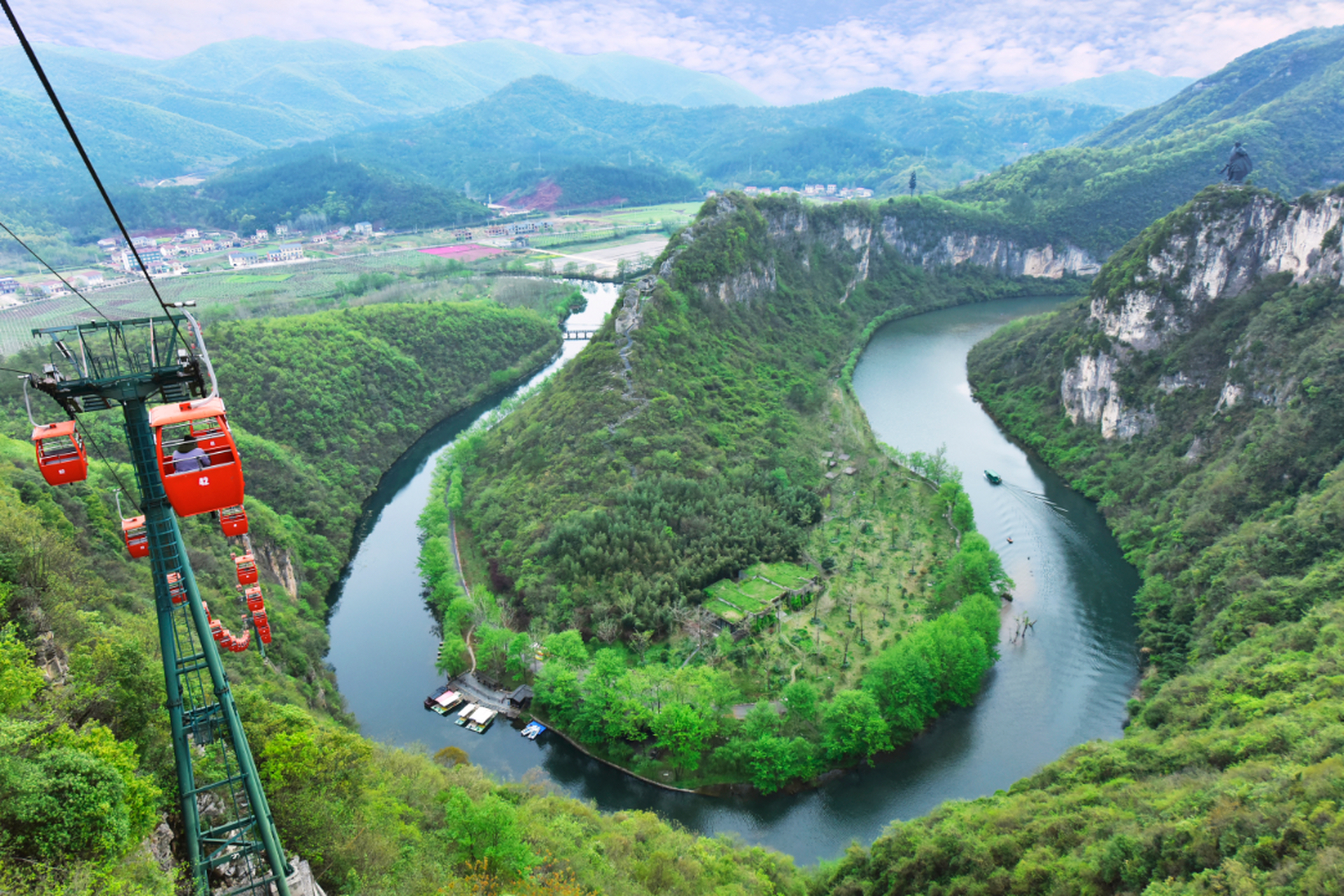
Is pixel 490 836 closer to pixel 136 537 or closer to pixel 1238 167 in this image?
pixel 136 537

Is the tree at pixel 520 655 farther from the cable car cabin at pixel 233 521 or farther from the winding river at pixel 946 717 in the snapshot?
the cable car cabin at pixel 233 521

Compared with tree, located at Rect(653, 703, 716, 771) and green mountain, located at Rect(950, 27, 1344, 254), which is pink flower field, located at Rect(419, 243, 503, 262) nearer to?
green mountain, located at Rect(950, 27, 1344, 254)

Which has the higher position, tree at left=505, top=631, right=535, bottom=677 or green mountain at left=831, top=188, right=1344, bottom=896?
green mountain at left=831, top=188, right=1344, bottom=896

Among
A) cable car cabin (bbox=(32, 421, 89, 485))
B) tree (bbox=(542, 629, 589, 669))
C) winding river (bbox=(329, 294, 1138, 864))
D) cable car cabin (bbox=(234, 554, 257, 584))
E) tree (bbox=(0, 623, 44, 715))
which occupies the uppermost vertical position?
cable car cabin (bbox=(32, 421, 89, 485))

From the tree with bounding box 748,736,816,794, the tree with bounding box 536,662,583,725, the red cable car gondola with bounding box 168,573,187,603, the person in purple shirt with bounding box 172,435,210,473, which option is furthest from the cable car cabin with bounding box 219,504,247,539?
the tree with bounding box 748,736,816,794

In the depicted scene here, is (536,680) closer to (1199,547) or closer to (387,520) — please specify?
(387,520)
